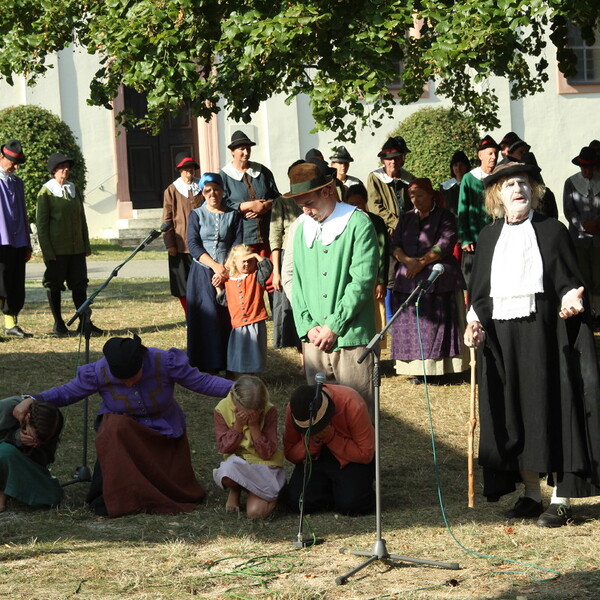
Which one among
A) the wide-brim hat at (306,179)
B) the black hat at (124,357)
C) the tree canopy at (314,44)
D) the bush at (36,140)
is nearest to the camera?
the black hat at (124,357)

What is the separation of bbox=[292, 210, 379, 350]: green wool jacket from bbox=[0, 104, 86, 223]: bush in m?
13.7

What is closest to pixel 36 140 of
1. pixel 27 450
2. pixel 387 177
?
pixel 387 177

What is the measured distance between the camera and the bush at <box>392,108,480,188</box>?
20.7m

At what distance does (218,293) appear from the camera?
9.83 meters

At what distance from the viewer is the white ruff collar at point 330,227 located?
22.5ft

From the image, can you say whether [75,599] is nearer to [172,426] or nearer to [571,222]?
[172,426]

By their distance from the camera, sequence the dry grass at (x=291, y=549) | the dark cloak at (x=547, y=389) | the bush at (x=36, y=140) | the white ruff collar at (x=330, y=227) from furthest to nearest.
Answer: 1. the bush at (x=36, y=140)
2. the white ruff collar at (x=330, y=227)
3. the dark cloak at (x=547, y=389)
4. the dry grass at (x=291, y=549)

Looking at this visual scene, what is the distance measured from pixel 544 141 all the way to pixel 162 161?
7.52 m

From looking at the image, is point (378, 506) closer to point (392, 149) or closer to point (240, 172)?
point (240, 172)

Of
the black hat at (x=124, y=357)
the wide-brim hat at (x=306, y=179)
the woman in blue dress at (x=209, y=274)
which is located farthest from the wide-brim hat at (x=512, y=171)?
the woman in blue dress at (x=209, y=274)

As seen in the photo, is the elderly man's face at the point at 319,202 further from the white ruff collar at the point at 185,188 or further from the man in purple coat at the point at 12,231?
the man in purple coat at the point at 12,231

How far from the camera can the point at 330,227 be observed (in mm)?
6883

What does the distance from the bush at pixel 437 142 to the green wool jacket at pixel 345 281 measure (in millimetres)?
13843

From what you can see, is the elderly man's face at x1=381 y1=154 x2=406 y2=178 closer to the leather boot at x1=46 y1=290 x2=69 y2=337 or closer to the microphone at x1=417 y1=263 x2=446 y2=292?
the leather boot at x1=46 y1=290 x2=69 y2=337
